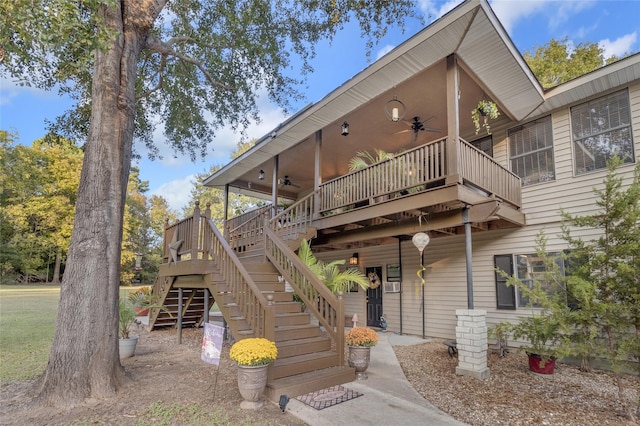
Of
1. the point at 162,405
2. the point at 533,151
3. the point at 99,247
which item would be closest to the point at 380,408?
the point at 162,405

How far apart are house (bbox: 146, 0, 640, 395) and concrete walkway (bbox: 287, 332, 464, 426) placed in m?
0.75

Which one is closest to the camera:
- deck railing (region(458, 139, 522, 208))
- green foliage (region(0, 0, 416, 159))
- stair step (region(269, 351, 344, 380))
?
stair step (region(269, 351, 344, 380))

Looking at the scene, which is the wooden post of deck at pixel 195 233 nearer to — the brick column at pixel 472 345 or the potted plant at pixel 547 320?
the brick column at pixel 472 345

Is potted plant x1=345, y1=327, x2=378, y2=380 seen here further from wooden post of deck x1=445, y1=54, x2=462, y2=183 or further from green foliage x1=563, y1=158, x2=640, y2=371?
wooden post of deck x1=445, y1=54, x2=462, y2=183

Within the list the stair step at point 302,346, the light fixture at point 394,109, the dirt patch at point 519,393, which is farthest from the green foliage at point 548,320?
the light fixture at point 394,109

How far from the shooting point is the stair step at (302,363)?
495cm

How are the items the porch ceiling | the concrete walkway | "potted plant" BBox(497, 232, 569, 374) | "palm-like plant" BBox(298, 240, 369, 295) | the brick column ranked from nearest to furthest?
1. the concrete walkway
2. "potted plant" BBox(497, 232, 569, 374)
3. the brick column
4. the porch ceiling
5. "palm-like plant" BBox(298, 240, 369, 295)

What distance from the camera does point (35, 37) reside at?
434 cm

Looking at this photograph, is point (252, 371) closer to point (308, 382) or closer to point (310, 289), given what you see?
point (308, 382)

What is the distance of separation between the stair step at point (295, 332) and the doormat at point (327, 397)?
107 centimetres

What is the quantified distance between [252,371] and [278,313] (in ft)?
6.92

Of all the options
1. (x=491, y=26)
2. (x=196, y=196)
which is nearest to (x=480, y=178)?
(x=491, y=26)

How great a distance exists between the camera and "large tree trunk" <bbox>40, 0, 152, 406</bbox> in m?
4.41

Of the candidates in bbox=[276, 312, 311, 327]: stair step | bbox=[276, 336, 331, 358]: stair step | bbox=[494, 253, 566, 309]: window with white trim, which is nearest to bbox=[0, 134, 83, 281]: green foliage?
bbox=[276, 312, 311, 327]: stair step
